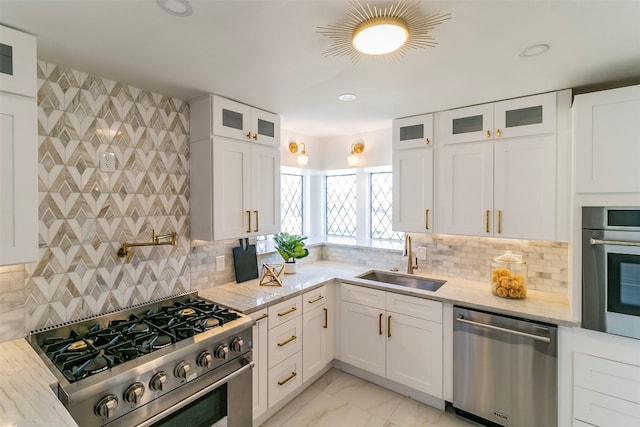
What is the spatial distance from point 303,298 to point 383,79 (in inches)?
71.5

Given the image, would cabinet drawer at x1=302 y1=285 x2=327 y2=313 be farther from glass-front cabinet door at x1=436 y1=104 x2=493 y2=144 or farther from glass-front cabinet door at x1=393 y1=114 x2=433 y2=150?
glass-front cabinet door at x1=436 y1=104 x2=493 y2=144

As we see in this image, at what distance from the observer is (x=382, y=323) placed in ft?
8.55

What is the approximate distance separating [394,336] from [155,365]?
6.13ft

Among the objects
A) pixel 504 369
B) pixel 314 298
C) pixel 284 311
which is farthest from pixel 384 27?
pixel 504 369

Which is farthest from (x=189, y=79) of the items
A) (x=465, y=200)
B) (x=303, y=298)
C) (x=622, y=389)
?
(x=622, y=389)

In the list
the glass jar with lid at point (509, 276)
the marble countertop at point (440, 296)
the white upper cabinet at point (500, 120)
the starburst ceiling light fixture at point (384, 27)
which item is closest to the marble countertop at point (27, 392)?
the marble countertop at point (440, 296)

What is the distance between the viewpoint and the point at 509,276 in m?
2.30

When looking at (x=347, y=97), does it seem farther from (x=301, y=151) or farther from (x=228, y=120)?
(x=301, y=151)

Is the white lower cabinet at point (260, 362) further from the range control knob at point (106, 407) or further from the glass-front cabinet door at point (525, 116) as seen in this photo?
the glass-front cabinet door at point (525, 116)

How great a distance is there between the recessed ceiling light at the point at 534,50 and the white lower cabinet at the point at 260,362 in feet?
7.49

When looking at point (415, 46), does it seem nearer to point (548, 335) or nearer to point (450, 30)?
point (450, 30)

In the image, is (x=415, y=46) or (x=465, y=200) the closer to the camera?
(x=415, y=46)

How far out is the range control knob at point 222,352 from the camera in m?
1.71

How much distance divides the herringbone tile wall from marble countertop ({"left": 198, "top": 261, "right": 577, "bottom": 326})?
447 mm
